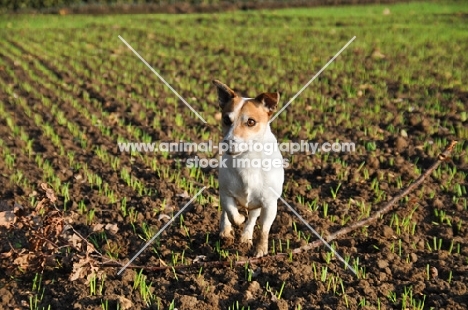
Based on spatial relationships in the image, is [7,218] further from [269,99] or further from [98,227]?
[269,99]

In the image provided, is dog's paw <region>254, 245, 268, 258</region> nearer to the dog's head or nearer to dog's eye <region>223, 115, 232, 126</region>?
the dog's head

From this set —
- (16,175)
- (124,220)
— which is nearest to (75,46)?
(16,175)

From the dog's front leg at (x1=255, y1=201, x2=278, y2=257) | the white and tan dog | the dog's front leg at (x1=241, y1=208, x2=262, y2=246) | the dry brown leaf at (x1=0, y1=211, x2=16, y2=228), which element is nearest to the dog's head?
the white and tan dog

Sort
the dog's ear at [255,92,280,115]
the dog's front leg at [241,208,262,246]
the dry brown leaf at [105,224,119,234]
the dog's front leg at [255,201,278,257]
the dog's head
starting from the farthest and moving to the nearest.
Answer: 1. the dry brown leaf at [105,224,119,234]
2. the dog's front leg at [241,208,262,246]
3. the dog's front leg at [255,201,278,257]
4. the dog's ear at [255,92,280,115]
5. the dog's head

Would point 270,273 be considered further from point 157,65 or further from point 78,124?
point 157,65

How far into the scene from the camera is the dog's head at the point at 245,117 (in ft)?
14.4

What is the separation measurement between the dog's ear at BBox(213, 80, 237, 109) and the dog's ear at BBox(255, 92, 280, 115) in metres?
0.18

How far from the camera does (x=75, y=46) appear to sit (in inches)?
598

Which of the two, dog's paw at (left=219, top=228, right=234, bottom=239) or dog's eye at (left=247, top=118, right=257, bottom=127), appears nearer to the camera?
dog's eye at (left=247, top=118, right=257, bottom=127)

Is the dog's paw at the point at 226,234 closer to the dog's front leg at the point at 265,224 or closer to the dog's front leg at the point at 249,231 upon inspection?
the dog's front leg at the point at 249,231

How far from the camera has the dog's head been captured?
4375 millimetres

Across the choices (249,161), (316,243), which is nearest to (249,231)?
(316,243)

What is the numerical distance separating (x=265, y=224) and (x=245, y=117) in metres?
0.84

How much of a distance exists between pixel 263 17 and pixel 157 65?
771cm
